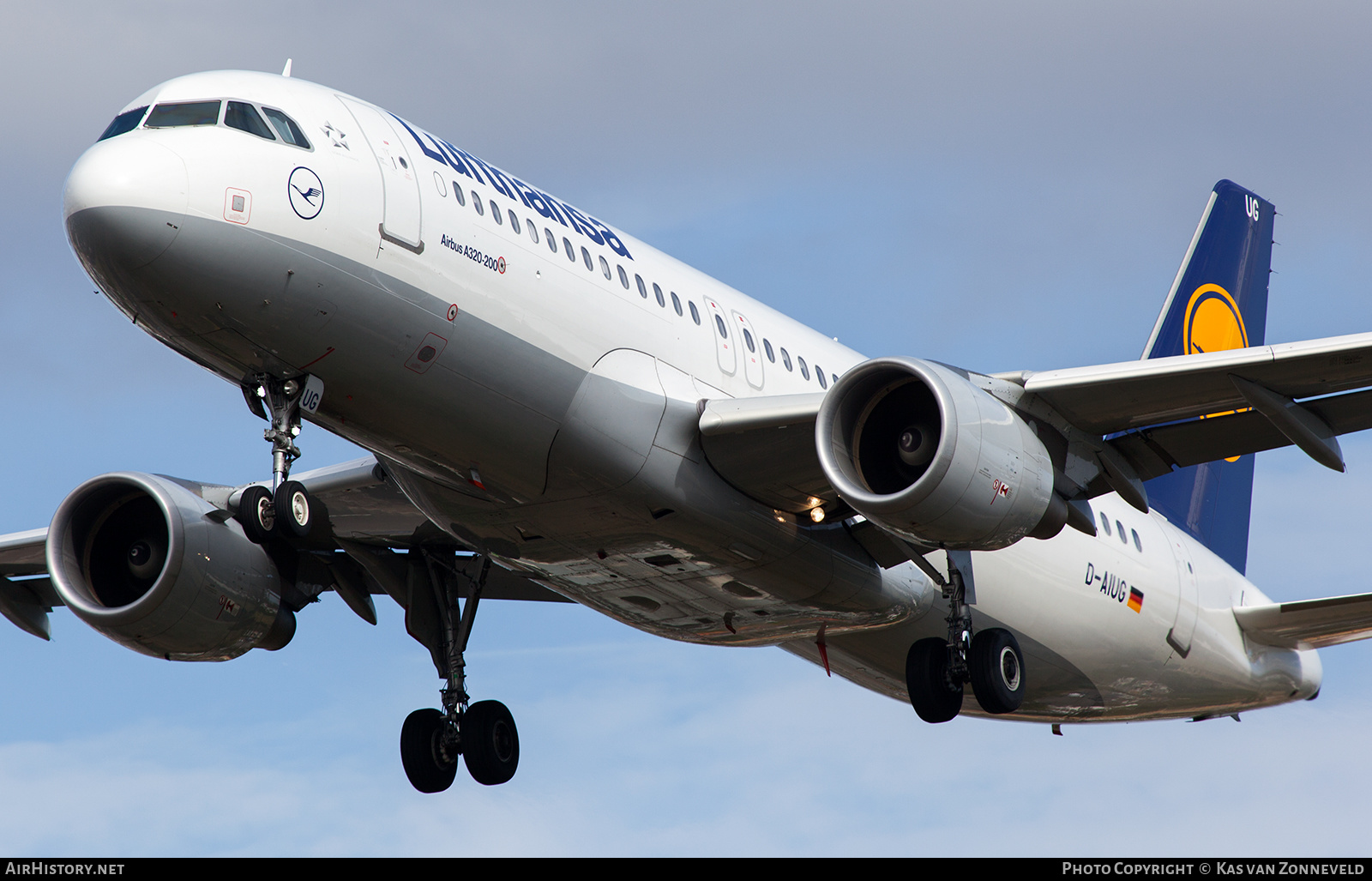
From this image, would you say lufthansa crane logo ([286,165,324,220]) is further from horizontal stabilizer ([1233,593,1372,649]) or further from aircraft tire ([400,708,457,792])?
horizontal stabilizer ([1233,593,1372,649])

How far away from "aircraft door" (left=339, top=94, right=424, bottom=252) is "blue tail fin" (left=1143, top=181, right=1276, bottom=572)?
597 inches

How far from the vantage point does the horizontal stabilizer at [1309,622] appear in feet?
77.1

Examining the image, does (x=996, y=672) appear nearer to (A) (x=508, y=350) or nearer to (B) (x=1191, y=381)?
(B) (x=1191, y=381)

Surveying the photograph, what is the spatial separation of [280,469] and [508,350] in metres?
2.66

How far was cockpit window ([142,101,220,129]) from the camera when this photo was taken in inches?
615

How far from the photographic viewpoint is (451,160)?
1742 centimetres

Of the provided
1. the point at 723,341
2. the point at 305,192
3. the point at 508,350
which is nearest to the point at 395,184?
the point at 305,192

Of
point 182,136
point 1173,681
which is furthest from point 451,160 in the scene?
point 1173,681

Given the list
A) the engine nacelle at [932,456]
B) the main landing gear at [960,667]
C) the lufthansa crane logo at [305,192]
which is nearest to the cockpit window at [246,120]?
the lufthansa crane logo at [305,192]

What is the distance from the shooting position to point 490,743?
22.0 metres

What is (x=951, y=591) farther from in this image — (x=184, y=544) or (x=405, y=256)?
(x=184, y=544)

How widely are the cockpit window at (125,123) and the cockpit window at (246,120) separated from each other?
2.75 ft

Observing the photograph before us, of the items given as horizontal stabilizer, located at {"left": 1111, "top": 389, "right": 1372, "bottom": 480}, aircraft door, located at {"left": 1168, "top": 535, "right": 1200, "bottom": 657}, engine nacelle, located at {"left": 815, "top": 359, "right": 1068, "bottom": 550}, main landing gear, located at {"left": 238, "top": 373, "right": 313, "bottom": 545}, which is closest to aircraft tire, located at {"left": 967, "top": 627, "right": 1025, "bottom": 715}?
engine nacelle, located at {"left": 815, "top": 359, "right": 1068, "bottom": 550}

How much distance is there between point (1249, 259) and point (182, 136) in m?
23.1
